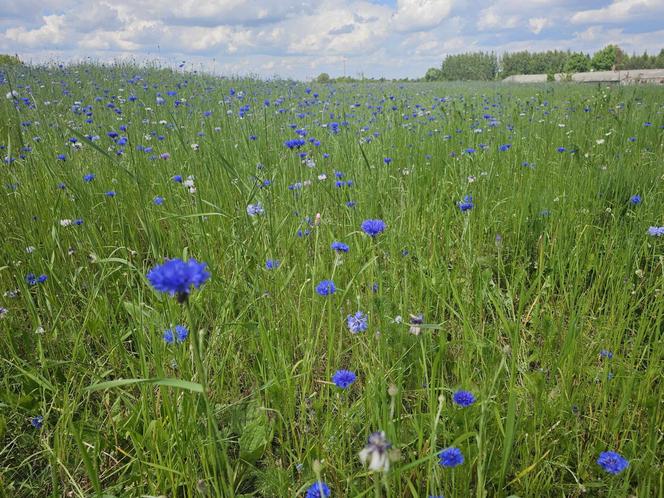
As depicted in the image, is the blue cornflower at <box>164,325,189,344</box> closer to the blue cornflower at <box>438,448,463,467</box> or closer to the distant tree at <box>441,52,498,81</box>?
the blue cornflower at <box>438,448,463,467</box>

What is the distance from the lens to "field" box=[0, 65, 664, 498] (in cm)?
108

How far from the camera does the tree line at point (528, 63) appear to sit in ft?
126

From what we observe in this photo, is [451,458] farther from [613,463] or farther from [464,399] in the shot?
[613,463]

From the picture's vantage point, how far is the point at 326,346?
1.66 metres

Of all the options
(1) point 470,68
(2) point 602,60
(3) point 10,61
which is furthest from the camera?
(2) point 602,60

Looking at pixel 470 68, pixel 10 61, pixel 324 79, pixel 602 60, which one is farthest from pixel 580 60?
pixel 10 61

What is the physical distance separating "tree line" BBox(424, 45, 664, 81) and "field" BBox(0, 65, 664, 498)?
115ft

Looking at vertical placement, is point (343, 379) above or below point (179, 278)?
below

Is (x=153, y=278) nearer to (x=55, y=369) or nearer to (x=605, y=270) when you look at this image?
(x=55, y=369)

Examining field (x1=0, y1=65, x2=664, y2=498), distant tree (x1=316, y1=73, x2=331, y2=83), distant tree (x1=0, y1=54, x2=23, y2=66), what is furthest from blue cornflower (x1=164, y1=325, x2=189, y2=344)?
distant tree (x1=316, y1=73, x2=331, y2=83)

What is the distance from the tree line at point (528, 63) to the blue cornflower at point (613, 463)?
36125 millimetres

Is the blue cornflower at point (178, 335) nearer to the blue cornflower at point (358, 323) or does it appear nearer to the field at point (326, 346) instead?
the field at point (326, 346)

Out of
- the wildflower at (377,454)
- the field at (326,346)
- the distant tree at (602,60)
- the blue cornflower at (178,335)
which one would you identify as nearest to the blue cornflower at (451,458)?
the field at (326,346)

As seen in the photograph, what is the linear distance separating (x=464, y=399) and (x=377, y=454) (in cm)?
55
